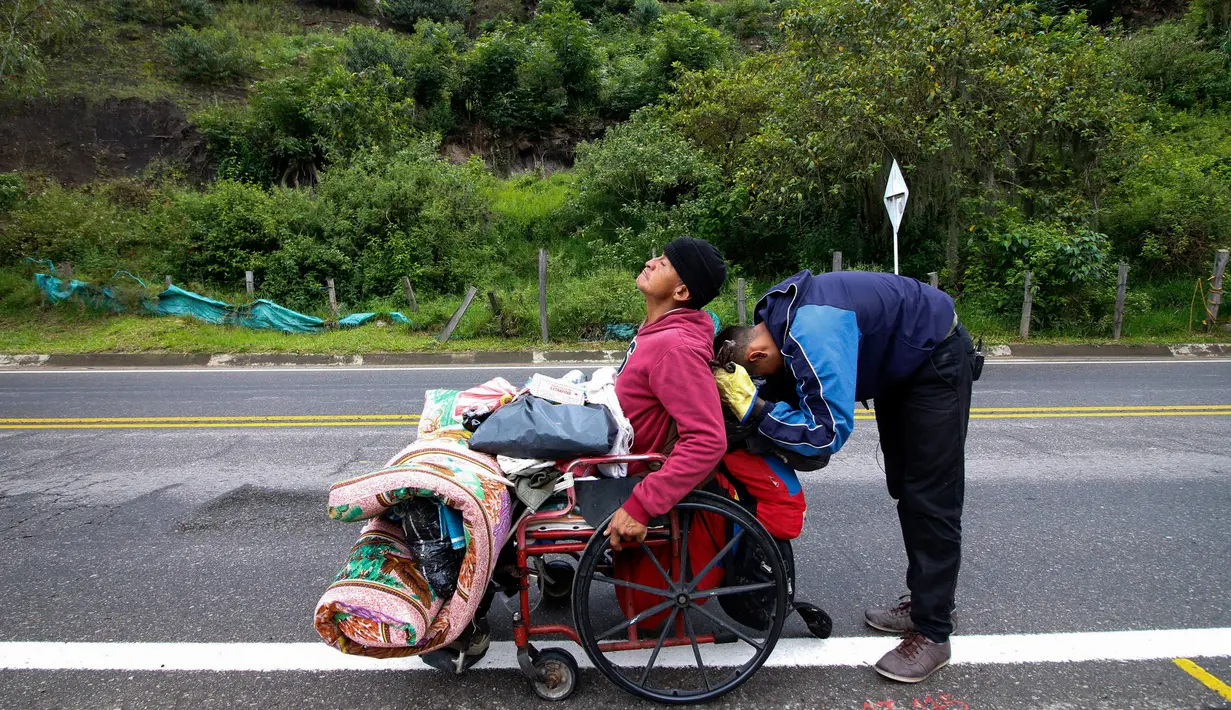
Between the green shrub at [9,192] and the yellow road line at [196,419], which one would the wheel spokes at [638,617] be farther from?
the green shrub at [9,192]

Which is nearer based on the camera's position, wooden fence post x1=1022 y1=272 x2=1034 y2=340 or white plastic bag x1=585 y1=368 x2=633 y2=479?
white plastic bag x1=585 y1=368 x2=633 y2=479

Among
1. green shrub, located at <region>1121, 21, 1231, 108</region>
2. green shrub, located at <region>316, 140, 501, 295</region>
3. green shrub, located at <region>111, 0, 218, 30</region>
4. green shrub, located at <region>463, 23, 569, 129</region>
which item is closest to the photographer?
green shrub, located at <region>316, 140, 501, 295</region>

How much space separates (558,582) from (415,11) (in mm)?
35975

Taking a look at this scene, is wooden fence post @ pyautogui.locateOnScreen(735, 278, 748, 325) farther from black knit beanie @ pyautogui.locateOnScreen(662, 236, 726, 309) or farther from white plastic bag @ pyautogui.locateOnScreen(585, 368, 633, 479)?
white plastic bag @ pyautogui.locateOnScreen(585, 368, 633, 479)

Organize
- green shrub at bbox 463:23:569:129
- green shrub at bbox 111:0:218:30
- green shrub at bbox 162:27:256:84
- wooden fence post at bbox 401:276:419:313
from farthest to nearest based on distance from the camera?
green shrub at bbox 111:0:218:30
green shrub at bbox 162:27:256:84
green shrub at bbox 463:23:569:129
wooden fence post at bbox 401:276:419:313

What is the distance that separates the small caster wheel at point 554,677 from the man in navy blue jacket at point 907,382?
1084mm

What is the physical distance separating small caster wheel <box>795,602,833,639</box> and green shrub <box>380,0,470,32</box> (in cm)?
3534

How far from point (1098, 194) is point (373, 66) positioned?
2060 centimetres

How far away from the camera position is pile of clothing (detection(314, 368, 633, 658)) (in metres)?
2.23

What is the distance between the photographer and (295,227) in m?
15.8

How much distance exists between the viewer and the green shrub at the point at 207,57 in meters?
24.2

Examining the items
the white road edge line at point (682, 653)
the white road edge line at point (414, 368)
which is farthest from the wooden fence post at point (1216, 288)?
the white road edge line at point (682, 653)

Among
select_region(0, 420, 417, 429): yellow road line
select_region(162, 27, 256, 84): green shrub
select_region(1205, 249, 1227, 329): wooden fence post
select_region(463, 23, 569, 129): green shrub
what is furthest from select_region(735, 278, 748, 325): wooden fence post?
select_region(162, 27, 256, 84): green shrub

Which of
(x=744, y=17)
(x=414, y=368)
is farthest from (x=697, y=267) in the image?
(x=744, y=17)
